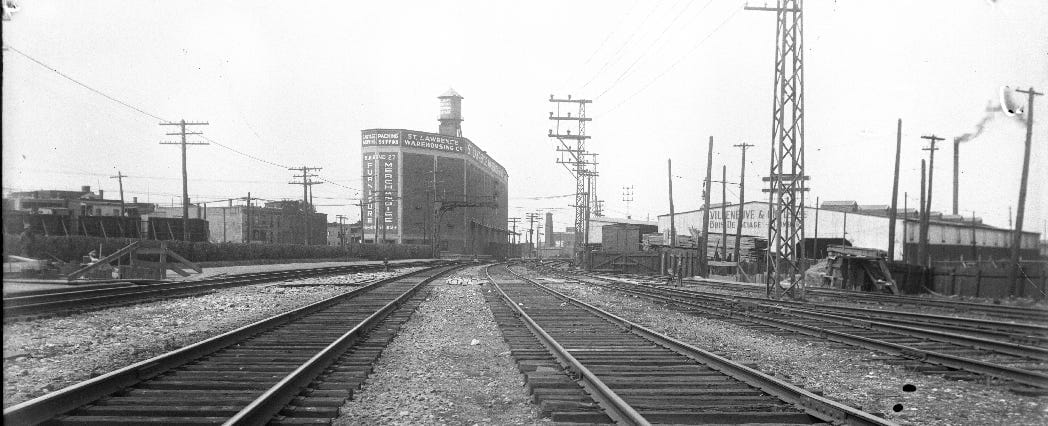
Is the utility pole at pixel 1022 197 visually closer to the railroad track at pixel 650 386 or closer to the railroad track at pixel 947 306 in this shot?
the railroad track at pixel 947 306

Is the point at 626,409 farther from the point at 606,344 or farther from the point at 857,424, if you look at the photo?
the point at 606,344

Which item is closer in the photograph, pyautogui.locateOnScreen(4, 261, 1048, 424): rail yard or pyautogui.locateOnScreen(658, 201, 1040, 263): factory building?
pyautogui.locateOnScreen(4, 261, 1048, 424): rail yard

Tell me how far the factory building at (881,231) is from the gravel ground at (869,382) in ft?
6.72

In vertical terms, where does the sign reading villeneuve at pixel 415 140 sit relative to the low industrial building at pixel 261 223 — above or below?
above

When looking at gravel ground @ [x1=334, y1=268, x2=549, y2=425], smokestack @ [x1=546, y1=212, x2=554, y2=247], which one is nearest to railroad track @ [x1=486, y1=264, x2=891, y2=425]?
gravel ground @ [x1=334, y1=268, x2=549, y2=425]

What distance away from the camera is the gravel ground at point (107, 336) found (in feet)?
24.8

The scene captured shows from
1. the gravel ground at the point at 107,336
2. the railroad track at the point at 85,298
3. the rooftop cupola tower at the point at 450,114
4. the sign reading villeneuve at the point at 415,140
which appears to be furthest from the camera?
the rooftop cupola tower at the point at 450,114

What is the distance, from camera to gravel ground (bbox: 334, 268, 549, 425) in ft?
19.8

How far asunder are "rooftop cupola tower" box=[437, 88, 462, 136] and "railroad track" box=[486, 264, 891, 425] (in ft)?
313

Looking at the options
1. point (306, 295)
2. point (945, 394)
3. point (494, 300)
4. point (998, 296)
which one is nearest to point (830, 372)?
point (945, 394)

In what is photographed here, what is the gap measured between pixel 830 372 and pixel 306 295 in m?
15.7

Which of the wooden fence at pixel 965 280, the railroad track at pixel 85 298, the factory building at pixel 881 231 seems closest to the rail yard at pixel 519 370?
the railroad track at pixel 85 298

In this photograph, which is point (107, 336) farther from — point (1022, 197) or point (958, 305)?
point (958, 305)

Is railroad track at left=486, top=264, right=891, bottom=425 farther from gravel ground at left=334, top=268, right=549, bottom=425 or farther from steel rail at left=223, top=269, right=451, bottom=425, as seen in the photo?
steel rail at left=223, top=269, right=451, bottom=425
